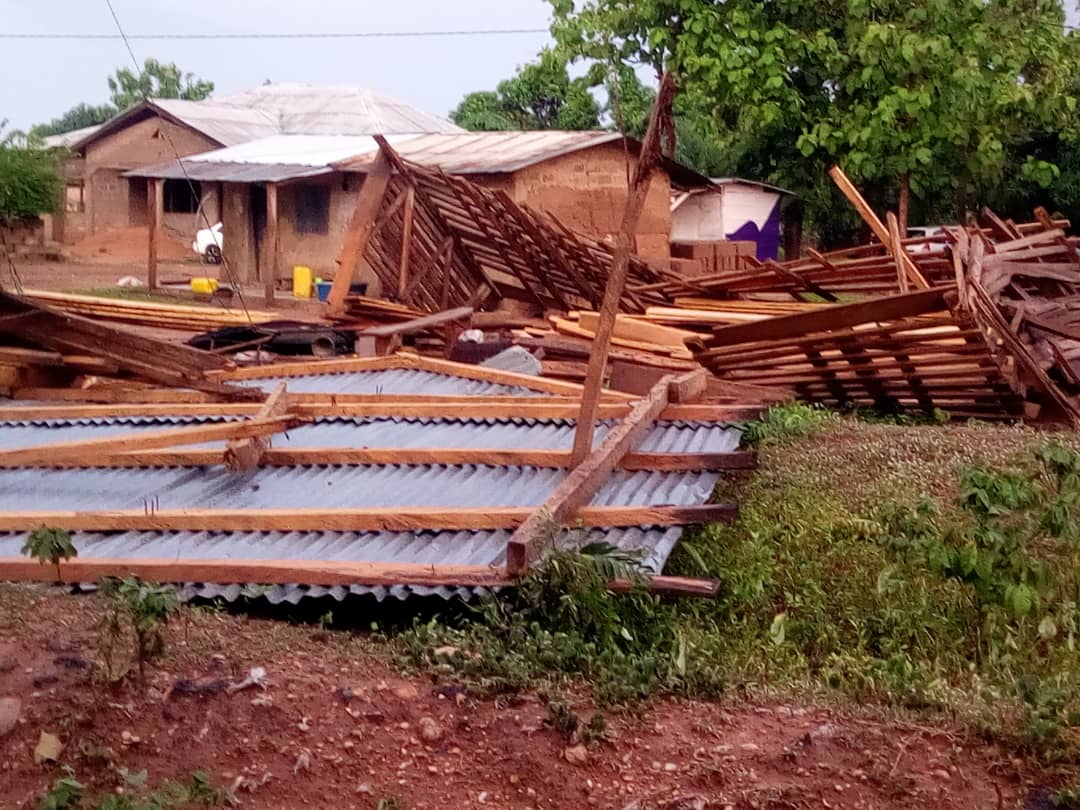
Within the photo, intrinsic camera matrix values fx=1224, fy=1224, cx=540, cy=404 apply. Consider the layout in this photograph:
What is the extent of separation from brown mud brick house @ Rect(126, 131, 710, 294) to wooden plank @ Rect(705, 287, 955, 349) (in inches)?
339

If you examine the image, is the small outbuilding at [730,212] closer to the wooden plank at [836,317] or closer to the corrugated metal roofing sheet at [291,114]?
the corrugated metal roofing sheet at [291,114]

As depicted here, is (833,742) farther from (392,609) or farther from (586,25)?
(586,25)

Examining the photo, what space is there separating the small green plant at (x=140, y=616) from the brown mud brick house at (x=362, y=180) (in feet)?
40.3

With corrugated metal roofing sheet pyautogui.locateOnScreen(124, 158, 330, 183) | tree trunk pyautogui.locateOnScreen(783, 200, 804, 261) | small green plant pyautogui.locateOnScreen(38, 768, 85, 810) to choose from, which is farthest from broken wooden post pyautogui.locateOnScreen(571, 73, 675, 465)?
tree trunk pyautogui.locateOnScreen(783, 200, 804, 261)

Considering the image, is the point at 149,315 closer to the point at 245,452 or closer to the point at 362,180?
the point at 245,452

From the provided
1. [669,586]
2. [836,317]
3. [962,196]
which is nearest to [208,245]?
[962,196]

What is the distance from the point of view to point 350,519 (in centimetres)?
501

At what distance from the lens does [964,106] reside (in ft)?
61.1

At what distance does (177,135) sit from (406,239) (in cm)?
1717

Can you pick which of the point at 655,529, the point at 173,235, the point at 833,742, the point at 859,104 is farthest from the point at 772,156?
the point at 833,742

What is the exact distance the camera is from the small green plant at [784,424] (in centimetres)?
686

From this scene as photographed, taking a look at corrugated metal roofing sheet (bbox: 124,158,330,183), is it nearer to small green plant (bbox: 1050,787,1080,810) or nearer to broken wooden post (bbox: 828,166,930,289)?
broken wooden post (bbox: 828,166,930,289)

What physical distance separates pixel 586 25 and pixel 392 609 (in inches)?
729

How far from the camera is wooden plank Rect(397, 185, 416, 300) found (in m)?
12.1
